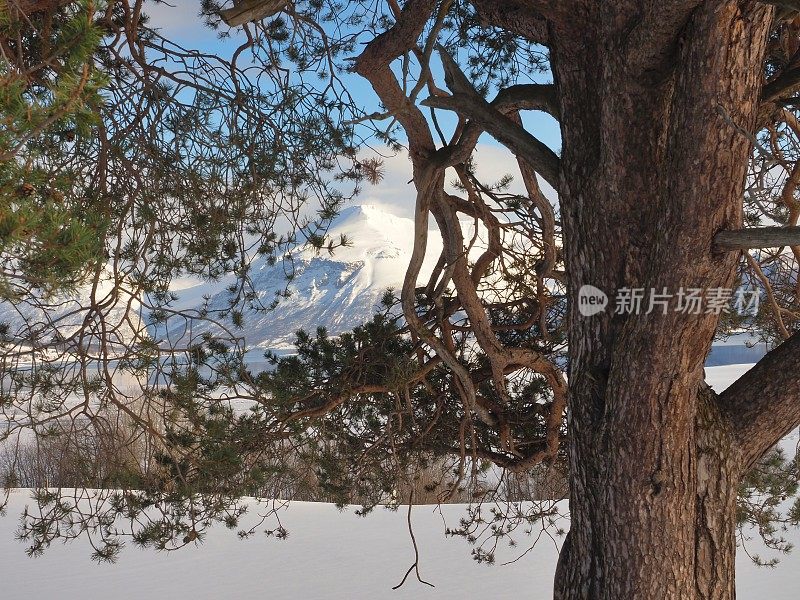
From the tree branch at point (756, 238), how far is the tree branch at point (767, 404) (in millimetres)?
382

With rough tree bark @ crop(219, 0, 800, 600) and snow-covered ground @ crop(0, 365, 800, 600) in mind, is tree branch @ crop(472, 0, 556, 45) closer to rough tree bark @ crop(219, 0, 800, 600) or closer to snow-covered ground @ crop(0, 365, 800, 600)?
rough tree bark @ crop(219, 0, 800, 600)

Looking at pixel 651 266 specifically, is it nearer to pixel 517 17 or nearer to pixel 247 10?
pixel 517 17

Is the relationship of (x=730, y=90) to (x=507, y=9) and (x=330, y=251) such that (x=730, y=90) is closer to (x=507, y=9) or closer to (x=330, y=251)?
(x=507, y=9)

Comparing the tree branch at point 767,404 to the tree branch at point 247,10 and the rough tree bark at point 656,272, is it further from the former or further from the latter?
the tree branch at point 247,10

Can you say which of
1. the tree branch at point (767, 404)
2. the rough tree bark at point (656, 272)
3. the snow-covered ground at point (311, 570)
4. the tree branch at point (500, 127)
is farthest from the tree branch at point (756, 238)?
the snow-covered ground at point (311, 570)

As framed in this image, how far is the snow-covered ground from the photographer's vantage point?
15.1 feet

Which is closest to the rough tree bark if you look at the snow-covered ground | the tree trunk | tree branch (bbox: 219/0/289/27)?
the tree trunk

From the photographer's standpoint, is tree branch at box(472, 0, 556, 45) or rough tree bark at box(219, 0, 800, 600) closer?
rough tree bark at box(219, 0, 800, 600)

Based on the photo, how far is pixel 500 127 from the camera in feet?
7.00

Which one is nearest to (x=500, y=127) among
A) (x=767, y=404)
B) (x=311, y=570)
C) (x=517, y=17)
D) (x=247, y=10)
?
(x=517, y=17)

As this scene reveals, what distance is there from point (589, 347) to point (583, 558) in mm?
525

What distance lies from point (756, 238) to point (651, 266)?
24 cm

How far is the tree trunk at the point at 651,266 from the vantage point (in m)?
1.67

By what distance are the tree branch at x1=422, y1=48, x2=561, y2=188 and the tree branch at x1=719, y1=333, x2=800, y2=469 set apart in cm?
70
